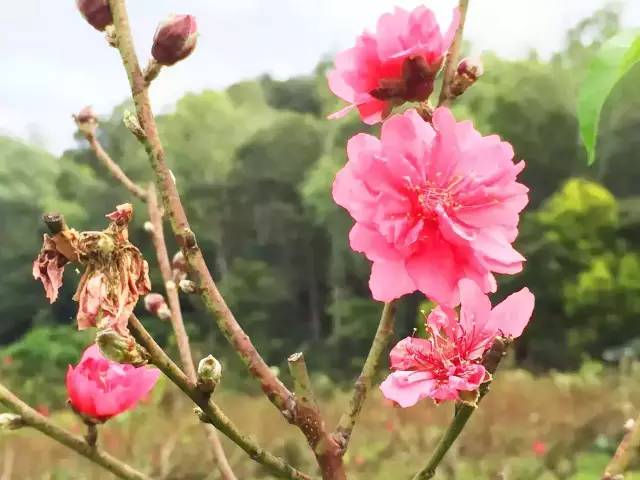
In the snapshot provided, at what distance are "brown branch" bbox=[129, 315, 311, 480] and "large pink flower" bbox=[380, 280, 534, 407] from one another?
0.03 meters

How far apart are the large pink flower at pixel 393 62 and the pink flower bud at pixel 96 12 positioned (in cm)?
6

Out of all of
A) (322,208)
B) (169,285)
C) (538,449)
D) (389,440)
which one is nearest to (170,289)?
(169,285)

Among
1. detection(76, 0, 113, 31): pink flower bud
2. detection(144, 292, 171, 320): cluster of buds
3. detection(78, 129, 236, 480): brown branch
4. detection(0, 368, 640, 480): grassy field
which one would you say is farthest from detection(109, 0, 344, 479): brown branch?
detection(0, 368, 640, 480): grassy field

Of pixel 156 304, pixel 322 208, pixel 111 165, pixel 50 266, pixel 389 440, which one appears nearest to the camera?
pixel 50 266

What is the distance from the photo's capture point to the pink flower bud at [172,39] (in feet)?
0.73

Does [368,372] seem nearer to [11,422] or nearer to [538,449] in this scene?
[11,422]

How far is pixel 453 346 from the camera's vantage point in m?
0.21

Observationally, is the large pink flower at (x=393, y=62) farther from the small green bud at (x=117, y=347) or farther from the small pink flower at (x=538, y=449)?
the small pink flower at (x=538, y=449)

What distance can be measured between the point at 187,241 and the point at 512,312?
79 mm

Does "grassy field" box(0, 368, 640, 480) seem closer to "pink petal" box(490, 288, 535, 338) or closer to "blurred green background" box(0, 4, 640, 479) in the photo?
"blurred green background" box(0, 4, 640, 479)

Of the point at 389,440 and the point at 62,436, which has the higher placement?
the point at 62,436

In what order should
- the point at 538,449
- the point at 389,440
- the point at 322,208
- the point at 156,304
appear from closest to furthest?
the point at 156,304 < the point at 538,449 < the point at 389,440 < the point at 322,208

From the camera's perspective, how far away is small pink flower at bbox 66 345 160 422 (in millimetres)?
268

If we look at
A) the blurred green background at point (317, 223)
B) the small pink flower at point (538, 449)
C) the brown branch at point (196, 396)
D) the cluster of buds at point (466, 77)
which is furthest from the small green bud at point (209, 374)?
the blurred green background at point (317, 223)
